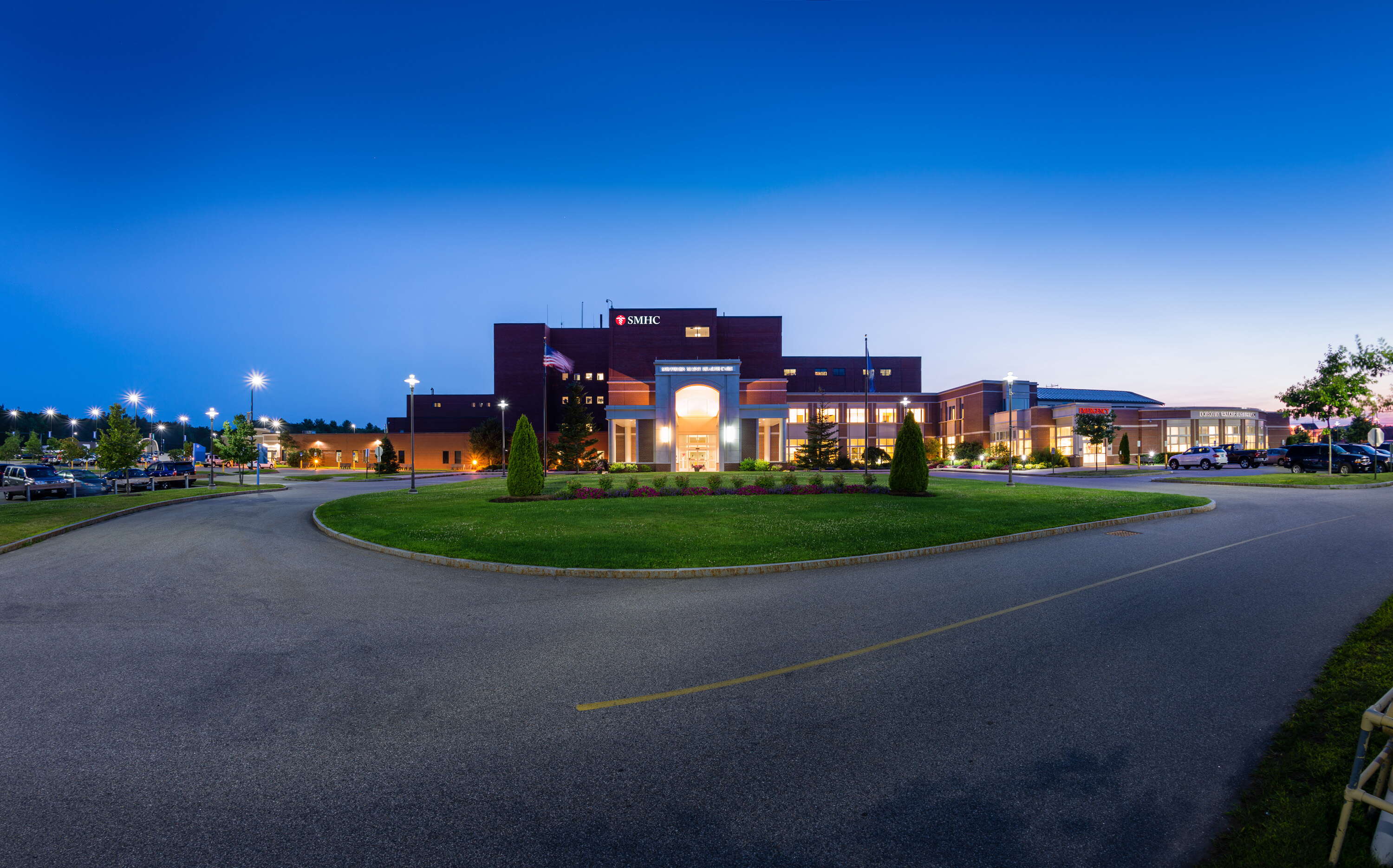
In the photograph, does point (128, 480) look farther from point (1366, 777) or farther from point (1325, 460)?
point (1325, 460)

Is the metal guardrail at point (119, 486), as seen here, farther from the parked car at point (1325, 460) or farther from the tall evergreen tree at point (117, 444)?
the parked car at point (1325, 460)

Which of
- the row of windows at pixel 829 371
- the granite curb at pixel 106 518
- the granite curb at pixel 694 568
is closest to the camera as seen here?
the granite curb at pixel 694 568

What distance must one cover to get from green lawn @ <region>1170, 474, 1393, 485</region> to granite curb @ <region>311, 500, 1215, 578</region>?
2580 cm

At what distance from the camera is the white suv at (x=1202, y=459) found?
5059cm

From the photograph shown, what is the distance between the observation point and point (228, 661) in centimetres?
689

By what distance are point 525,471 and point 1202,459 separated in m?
58.0

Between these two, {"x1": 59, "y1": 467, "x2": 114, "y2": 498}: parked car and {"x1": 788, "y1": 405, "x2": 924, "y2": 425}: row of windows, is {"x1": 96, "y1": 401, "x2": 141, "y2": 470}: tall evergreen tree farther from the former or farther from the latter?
{"x1": 788, "y1": 405, "x2": 924, "y2": 425}: row of windows

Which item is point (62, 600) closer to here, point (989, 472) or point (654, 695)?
point (654, 695)

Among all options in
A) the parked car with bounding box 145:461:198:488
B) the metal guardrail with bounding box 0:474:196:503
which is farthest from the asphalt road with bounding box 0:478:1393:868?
Answer: the parked car with bounding box 145:461:198:488

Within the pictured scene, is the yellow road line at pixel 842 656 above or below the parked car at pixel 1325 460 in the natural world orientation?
below

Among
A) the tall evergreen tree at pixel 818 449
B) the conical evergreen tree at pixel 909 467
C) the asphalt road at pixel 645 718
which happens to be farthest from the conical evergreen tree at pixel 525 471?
the tall evergreen tree at pixel 818 449

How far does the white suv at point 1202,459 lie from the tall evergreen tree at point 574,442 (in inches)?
2150

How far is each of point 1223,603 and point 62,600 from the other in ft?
61.8

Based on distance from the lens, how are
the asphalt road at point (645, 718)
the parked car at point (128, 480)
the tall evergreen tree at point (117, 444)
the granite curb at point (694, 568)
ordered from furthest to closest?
1. the parked car at point (128, 480)
2. the tall evergreen tree at point (117, 444)
3. the granite curb at point (694, 568)
4. the asphalt road at point (645, 718)
